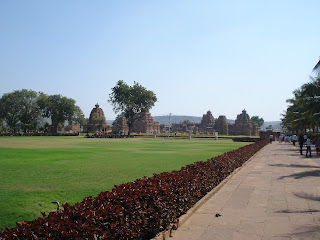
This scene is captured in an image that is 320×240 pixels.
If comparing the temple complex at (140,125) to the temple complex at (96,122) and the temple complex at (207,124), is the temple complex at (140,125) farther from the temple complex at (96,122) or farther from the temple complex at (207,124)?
the temple complex at (207,124)

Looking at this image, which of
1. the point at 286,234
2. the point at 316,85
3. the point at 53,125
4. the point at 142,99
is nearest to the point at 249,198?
the point at 286,234

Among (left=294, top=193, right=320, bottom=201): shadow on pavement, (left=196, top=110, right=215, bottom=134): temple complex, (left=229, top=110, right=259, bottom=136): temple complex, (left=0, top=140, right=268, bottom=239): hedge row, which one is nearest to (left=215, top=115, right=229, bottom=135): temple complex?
(left=196, top=110, right=215, bottom=134): temple complex

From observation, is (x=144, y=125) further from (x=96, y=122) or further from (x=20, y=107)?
(x=20, y=107)

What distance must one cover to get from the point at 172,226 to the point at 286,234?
2.19m

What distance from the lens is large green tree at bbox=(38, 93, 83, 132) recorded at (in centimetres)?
8881

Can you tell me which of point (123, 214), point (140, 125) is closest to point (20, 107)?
point (140, 125)

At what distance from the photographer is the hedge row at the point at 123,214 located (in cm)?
366

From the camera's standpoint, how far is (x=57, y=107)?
296 ft

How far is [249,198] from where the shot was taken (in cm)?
952

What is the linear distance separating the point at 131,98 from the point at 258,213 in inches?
2824

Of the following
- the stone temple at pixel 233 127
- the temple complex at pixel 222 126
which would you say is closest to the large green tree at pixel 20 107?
the stone temple at pixel 233 127

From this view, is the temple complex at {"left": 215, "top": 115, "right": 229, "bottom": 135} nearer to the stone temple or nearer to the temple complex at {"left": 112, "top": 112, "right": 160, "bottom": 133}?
the stone temple

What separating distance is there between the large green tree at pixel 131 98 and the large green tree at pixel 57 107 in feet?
54.0

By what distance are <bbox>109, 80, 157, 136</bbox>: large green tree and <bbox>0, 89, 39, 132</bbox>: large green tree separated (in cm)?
2470
